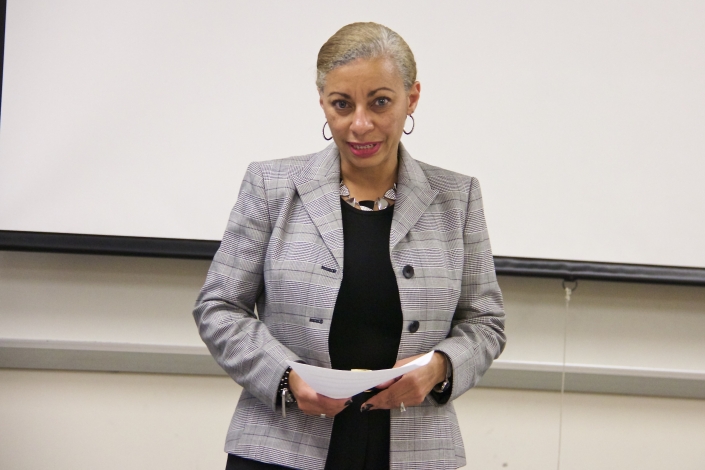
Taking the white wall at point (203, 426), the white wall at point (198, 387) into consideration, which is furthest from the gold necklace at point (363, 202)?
the white wall at point (203, 426)

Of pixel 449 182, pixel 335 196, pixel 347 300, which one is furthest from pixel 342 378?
pixel 449 182

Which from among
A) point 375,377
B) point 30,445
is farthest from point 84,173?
point 375,377

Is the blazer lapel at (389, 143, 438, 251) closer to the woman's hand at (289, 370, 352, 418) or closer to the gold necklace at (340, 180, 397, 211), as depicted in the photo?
the gold necklace at (340, 180, 397, 211)

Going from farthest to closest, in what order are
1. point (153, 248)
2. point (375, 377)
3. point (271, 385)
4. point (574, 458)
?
point (574, 458), point (153, 248), point (271, 385), point (375, 377)

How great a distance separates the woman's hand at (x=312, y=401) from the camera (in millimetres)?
1142

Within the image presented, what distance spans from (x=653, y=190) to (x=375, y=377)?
5.30 ft

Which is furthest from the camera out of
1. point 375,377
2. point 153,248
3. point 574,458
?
point 574,458

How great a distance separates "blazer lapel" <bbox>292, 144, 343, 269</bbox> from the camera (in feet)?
4.18

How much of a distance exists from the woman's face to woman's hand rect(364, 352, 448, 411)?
381 millimetres

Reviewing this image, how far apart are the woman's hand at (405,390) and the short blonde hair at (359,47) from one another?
518 mm

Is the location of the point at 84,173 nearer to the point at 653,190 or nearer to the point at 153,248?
the point at 153,248

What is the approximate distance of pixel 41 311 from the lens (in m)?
2.31

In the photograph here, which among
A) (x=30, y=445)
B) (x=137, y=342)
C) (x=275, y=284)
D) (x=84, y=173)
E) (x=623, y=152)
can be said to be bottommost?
(x=30, y=445)

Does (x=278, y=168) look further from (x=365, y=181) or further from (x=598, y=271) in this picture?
(x=598, y=271)
